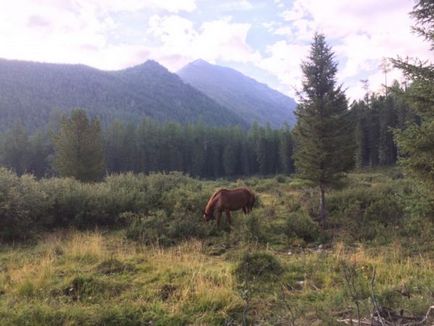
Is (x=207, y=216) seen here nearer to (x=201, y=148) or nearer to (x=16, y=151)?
(x=16, y=151)

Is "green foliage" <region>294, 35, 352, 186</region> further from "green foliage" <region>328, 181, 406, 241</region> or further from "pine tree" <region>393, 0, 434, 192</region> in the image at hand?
"pine tree" <region>393, 0, 434, 192</region>

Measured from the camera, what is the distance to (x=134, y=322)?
5176 mm

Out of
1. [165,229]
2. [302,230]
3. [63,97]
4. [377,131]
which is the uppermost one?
[63,97]

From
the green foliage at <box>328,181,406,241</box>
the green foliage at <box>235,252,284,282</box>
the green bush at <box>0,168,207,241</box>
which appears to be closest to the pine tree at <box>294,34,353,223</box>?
the green foliage at <box>328,181,406,241</box>

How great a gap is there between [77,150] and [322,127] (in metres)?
19.9

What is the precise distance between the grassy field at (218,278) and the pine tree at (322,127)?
3666 millimetres

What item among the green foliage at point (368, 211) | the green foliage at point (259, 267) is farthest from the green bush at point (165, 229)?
the green foliage at point (368, 211)

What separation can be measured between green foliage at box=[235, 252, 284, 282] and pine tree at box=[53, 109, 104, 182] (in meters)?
23.7

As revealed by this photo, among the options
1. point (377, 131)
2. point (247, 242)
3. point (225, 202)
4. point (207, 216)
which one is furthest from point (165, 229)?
point (377, 131)

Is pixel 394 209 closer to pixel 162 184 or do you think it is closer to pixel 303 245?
pixel 303 245

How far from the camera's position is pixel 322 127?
15.6 metres

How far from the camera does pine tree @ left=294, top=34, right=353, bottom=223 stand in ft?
50.9

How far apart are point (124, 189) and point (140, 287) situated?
9.46 metres

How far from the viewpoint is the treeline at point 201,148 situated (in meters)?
57.3
